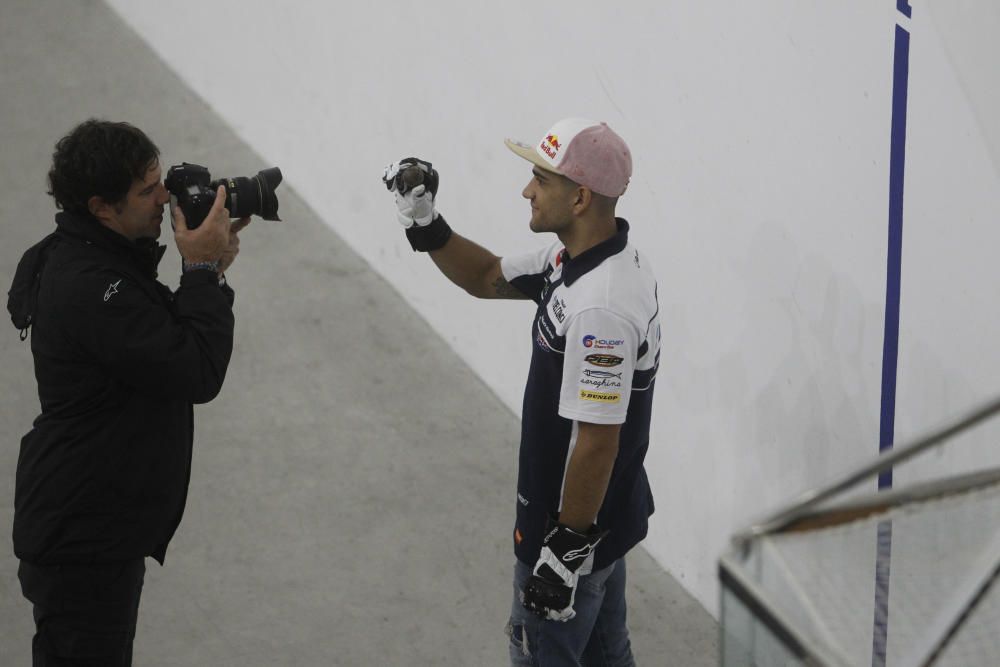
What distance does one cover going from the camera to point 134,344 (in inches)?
98.9

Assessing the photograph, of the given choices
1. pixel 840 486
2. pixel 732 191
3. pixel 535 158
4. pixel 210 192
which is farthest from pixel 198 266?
pixel 840 486

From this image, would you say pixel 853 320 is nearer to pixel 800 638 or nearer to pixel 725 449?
pixel 725 449

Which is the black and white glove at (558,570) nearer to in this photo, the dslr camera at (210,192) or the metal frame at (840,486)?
the dslr camera at (210,192)

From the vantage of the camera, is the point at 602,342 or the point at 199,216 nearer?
the point at 602,342

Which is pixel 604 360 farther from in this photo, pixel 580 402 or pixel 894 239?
pixel 894 239

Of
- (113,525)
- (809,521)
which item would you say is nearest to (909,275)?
(809,521)

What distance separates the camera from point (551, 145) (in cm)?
267

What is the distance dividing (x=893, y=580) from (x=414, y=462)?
97.1 inches

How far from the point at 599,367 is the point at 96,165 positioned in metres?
1.12

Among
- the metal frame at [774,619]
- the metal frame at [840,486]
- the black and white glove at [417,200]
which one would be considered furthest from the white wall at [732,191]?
the metal frame at [774,619]

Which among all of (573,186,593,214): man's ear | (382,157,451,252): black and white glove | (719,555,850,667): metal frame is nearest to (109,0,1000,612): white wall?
(573,186,593,214): man's ear

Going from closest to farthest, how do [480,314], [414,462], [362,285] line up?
[414,462] → [480,314] → [362,285]

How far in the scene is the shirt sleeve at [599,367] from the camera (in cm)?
253

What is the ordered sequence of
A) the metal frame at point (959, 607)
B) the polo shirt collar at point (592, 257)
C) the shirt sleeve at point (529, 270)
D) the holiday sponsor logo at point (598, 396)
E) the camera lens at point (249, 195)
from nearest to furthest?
the metal frame at point (959, 607), the holiday sponsor logo at point (598, 396), the polo shirt collar at point (592, 257), the camera lens at point (249, 195), the shirt sleeve at point (529, 270)
